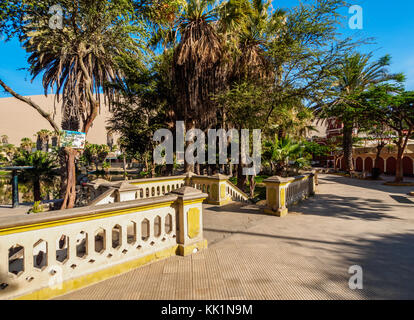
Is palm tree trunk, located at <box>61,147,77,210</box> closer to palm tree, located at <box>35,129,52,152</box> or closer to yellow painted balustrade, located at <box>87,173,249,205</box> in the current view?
yellow painted balustrade, located at <box>87,173,249,205</box>

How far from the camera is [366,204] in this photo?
9930 mm

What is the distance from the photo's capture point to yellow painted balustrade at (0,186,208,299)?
2676 millimetres

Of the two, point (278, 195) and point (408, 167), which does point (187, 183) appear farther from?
point (408, 167)

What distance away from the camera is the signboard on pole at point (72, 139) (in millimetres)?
5875

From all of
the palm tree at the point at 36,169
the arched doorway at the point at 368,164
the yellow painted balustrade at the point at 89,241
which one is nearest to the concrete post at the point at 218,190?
the yellow painted balustrade at the point at 89,241

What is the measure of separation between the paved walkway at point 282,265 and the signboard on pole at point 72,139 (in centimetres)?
417

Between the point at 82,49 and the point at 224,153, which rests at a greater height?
the point at 82,49

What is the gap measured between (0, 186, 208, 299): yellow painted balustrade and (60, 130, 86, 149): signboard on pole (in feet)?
8.89

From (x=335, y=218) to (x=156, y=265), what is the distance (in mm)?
6483

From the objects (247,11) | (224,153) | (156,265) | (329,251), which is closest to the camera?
(156,265)

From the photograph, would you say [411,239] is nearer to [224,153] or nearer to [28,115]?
[224,153]

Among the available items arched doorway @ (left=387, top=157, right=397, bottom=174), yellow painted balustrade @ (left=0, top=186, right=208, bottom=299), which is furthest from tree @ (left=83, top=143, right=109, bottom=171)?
arched doorway @ (left=387, top=157, right=397, bottom=174)

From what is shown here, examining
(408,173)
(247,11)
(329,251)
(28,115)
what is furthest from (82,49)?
(28,115)

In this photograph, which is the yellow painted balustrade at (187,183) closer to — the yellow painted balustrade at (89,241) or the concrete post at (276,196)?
the concrete post at (276,196)
